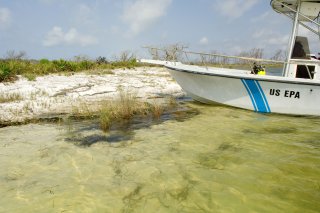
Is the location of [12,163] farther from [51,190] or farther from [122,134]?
[122,134]

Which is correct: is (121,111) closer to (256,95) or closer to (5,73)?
(256,95)

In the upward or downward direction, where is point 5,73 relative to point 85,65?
downward

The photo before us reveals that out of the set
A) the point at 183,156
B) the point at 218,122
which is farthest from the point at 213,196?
the point at 218,122

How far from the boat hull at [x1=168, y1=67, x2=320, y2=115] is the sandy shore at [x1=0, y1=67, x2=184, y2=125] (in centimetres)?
277

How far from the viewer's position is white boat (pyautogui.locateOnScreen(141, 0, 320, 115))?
9156 mm

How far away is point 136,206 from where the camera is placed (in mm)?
3680

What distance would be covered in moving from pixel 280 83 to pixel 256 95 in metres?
0.83

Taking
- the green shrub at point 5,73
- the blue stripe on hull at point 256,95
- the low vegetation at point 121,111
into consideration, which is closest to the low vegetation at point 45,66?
the green shrub at point 5,73

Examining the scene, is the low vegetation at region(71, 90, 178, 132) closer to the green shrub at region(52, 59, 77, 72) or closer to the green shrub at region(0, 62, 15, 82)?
the green shrub at region(0, 62, 15, 82)

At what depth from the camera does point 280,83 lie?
9.13 m

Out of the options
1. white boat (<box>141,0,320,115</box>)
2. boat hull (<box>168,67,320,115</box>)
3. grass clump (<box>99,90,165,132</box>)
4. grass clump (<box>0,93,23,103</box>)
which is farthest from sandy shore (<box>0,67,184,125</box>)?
boat hull (<box>168,67,320,115</box>)

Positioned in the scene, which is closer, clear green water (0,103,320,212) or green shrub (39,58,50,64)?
clear green water (0,103,320,212)

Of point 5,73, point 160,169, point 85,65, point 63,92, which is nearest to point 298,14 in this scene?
point 160,169

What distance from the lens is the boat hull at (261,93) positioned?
A: 30.0 feet
